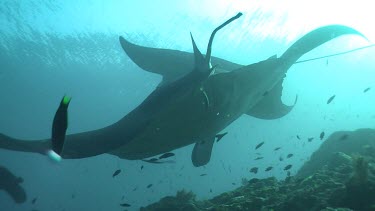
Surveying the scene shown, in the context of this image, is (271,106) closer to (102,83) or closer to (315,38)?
(315,38)

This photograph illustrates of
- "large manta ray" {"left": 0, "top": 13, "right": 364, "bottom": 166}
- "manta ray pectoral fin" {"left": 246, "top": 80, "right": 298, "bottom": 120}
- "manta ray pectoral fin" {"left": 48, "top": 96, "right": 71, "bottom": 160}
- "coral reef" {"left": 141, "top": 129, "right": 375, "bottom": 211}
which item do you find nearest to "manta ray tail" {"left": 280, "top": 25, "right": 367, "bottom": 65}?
"large manta ray" {"left": 0, "top": 13, "right": 364, "bottom": 166}

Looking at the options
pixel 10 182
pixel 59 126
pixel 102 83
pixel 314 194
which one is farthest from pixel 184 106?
pixel 102 83

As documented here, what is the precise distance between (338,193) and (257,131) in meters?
70.7

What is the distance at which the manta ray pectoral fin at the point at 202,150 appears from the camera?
8516 mm

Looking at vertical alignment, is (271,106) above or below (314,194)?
above

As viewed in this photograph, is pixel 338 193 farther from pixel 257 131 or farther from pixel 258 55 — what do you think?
pixel 257 131

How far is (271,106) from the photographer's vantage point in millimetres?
10078

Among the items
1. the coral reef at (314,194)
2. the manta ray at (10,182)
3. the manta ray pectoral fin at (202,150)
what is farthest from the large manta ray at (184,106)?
the manta ray at (10,182)

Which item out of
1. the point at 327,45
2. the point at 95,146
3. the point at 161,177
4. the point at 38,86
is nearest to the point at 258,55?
the point at 327,45

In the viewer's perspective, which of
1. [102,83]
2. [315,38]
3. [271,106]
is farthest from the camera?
[102,83]

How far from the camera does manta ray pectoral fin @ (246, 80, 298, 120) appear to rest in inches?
377

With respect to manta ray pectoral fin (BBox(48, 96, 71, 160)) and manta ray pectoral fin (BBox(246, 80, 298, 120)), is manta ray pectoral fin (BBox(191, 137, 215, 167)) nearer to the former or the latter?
manta ray pectoral fin (BBox(246, 80, 298, 120))

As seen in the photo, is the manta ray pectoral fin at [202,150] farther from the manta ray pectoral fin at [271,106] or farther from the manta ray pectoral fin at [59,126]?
the manta ray pectoral fin at [59,126]

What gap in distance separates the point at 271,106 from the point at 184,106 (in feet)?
16.2
